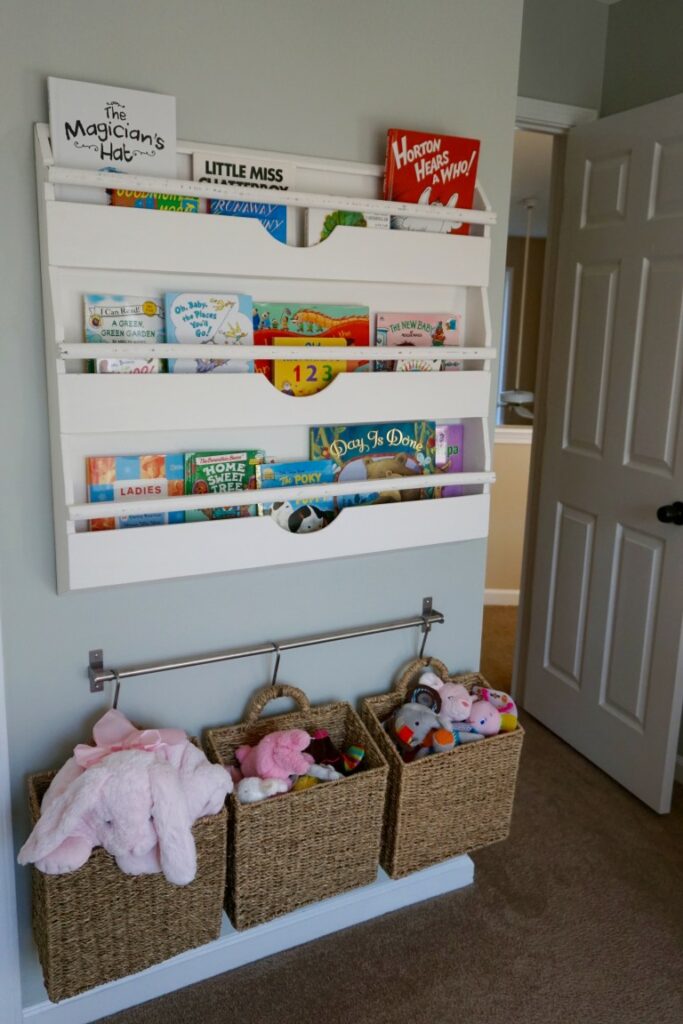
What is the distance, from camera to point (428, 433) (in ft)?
5.56

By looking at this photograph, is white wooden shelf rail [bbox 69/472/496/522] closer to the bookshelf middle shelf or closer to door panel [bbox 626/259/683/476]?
the bookshelf middle shelf

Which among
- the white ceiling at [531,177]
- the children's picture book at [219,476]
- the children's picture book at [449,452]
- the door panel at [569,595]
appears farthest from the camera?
the white ceiling at [531,177]

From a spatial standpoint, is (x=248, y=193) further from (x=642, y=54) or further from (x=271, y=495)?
(x=642, y=54)

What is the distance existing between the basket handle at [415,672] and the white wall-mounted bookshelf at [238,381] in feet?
1.05

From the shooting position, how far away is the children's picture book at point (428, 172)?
1552 millimetres

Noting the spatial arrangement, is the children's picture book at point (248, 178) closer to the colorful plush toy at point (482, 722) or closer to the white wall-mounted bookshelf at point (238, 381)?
the white wall-mounted bookshelf at point (238, 381)

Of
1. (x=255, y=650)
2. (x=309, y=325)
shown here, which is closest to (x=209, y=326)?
(x=309, y=325)

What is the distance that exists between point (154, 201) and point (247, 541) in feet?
1.98

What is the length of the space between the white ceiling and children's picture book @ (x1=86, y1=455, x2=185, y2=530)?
77.0 inches

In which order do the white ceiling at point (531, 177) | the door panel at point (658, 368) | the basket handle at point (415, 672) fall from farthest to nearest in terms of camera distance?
the white ceiling at point (531, 177) → the door panel at point (658, 368) → the basket handle at point (415, 672)

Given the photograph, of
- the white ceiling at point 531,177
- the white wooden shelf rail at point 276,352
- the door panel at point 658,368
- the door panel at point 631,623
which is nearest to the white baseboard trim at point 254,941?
the door panel at point 631,623

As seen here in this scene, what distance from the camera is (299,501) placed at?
1.58 meters

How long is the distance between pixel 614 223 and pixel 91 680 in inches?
77.6

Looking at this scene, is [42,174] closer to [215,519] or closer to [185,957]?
[215,519]
